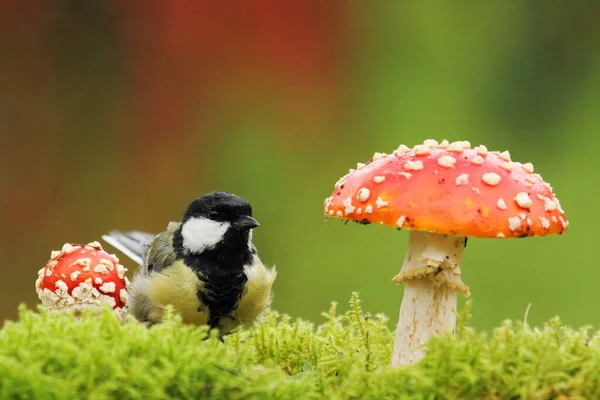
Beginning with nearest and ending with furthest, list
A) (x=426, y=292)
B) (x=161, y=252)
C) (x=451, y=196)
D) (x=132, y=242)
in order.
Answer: (x=451, y=196) → (x=426, y=292) → (x=161, y=252) → (x=132, y=242)

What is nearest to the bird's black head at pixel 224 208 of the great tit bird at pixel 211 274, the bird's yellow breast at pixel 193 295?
the great tit bird at pixel 211 274

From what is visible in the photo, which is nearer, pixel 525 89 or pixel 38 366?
pixel 38 366

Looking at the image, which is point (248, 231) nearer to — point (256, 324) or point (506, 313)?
point (256, 324)

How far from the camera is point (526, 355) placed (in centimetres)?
211

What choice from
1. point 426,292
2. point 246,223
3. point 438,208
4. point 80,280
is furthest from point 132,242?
point 438,208

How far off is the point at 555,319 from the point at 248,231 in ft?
3.74

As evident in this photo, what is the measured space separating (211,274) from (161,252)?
0.29 m

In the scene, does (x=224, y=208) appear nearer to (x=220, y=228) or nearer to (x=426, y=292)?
(x=220, y=228)

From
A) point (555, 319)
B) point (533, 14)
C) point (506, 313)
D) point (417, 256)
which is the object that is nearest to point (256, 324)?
point (417, 256)

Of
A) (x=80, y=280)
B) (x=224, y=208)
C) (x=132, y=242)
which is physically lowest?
(x=80, y=280)

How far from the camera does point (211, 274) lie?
2828 mm

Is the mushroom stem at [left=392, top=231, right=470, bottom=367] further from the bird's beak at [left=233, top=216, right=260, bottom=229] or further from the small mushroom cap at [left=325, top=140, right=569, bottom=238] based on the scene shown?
the bird's beak at [left=233, top=216, right=260, bottom=229]

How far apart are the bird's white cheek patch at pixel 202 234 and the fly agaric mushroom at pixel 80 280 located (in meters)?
0.27

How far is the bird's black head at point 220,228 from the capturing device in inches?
112
